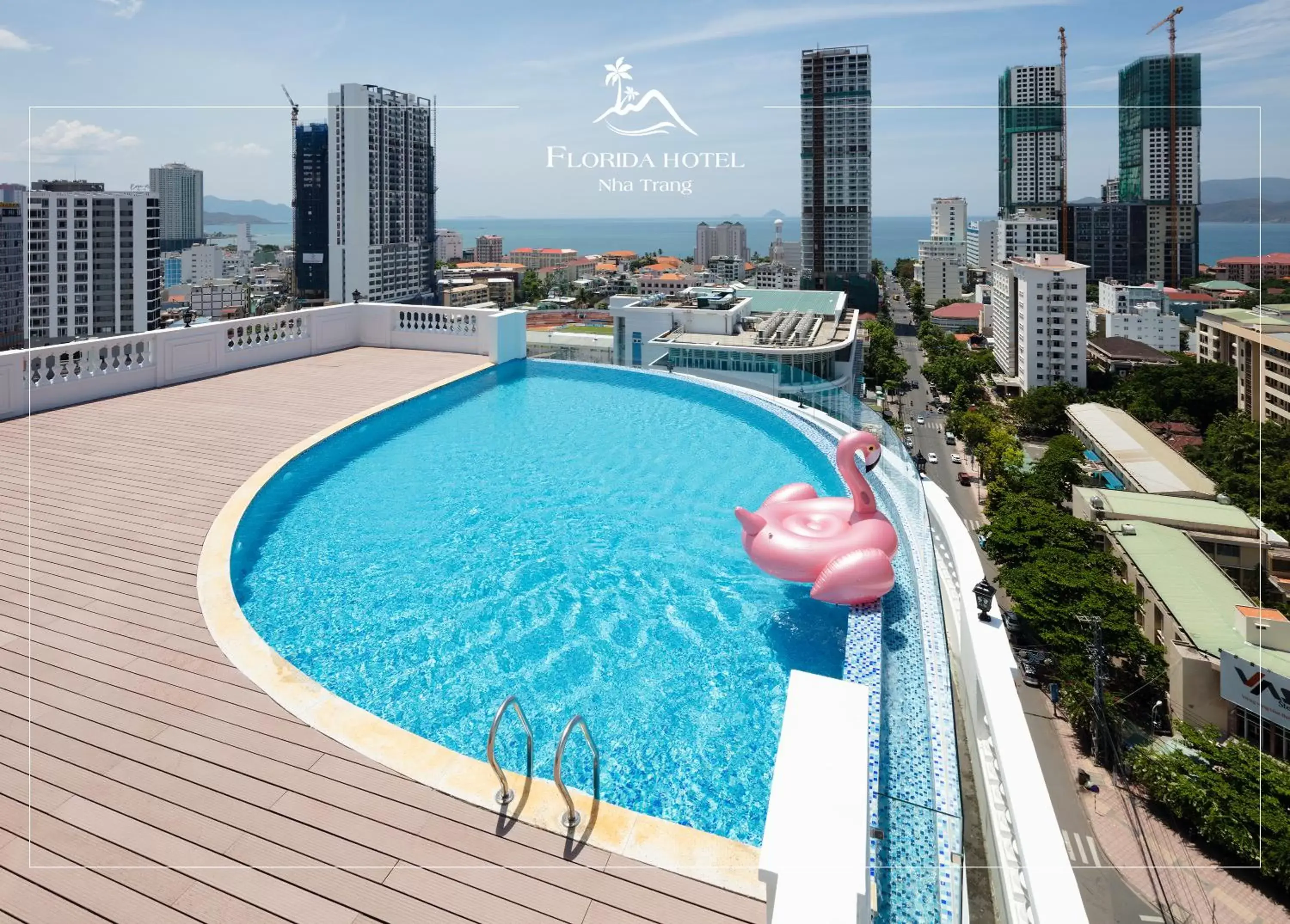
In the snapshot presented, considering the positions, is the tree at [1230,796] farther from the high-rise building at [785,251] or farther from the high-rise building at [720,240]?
the high-rise building at [720,240]

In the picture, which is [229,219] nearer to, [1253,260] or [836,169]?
[836,169]

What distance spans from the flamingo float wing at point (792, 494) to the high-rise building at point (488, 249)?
130084mm

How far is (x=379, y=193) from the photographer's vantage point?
62312mm

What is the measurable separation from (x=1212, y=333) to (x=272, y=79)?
62.4 m

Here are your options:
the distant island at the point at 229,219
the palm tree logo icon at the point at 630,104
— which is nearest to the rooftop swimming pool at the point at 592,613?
the palm tree logo icon at the point at 630,104

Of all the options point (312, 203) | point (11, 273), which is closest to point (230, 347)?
point (11, 273)

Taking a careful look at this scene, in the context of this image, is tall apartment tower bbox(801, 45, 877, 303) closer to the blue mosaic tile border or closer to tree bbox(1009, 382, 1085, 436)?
tree bbox(1009, 382, 1085, 436)

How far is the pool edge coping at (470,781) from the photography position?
2.06 m

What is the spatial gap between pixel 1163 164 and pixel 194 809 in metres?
105

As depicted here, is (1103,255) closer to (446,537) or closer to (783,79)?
(783,79)

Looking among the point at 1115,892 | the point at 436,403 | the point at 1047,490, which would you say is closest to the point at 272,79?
the point at 436,403

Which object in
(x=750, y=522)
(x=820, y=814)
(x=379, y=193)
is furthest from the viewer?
(x=379, y=193)

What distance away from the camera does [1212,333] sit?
5178cm

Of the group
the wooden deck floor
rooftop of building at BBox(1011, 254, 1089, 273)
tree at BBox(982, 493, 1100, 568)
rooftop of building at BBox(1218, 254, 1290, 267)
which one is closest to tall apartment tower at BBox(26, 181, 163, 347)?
the wooden deck floor
